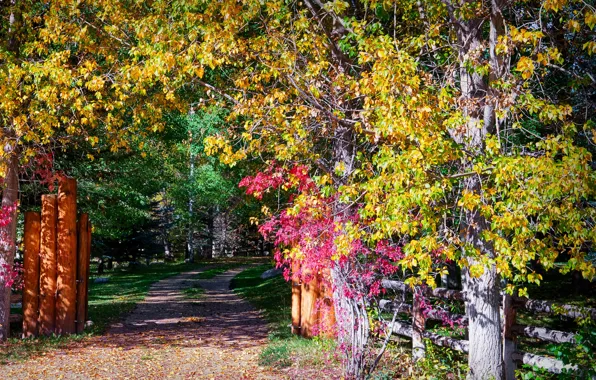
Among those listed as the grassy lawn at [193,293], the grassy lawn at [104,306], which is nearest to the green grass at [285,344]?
the grassy lawn at [193,293]

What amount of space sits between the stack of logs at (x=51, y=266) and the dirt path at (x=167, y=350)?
80cm

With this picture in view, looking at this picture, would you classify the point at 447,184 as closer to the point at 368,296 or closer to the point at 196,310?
the point at 368,296

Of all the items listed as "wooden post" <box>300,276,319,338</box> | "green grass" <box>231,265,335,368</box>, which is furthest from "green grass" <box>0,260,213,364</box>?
"wooden post" <box>300,276,319,338</box>

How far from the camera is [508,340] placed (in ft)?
24.0

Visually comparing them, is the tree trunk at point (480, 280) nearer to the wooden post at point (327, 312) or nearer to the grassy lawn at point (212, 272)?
the wooden post at point (327, 312)

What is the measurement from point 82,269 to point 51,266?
1.95 ft

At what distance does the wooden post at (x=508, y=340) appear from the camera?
7.20 meters

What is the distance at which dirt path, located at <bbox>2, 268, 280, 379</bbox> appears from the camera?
8.54m

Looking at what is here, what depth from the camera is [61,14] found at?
10055 millimetres

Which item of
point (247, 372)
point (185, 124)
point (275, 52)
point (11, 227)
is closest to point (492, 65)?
point (275, 52)

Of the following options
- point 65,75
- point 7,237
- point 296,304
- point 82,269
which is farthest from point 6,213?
point 296,304

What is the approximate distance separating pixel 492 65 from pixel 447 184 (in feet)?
6.59

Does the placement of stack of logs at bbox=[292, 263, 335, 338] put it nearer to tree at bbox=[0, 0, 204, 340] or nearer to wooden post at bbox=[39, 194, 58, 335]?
tree at bbox=[0, 0, 204, 340]

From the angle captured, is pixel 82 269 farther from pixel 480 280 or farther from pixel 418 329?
pixel 480 280
